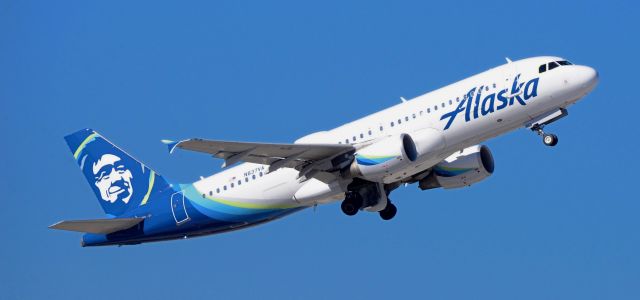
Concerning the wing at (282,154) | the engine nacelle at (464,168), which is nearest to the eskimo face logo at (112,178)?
the wing at (282,154)

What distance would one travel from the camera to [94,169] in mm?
57250

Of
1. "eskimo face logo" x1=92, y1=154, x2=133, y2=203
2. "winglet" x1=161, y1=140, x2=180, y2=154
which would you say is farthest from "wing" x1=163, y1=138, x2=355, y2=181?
"eskimo face logo" x1=92, y1=154, x2=133, y2=203

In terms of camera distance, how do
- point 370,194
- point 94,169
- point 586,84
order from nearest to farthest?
point 586,84 → point 370,194 → point 94,169

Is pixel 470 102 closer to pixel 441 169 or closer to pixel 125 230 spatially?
pixel 441 169

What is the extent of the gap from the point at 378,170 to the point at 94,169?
16227 millimetres

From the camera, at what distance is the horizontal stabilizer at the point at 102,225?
172 ft

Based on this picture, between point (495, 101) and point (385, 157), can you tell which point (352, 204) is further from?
point (495, 101)

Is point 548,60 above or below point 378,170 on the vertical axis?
above

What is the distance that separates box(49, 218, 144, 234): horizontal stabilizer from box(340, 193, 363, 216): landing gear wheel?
32.9 feet

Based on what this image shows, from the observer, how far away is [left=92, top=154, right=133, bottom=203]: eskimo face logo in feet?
183

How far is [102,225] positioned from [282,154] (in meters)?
10.6

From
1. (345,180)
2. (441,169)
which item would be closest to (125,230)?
(345,180)

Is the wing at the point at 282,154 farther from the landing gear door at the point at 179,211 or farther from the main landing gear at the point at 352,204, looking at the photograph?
the landing gear door at the point at 179,211

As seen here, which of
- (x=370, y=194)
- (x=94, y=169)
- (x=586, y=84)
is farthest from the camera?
(x=94, y=169)
